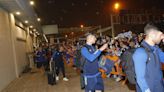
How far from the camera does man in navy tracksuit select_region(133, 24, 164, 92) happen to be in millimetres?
3236

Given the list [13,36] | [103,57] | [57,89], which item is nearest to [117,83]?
[103,57]

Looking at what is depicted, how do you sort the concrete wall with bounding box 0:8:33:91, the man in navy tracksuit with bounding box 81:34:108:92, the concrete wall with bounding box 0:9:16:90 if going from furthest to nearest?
the concrete wall with bounding box 0:8:33:91, the concrete wall with bounding box 0:9:16:90, the man in navy tracksuit with bounding box 81:34:108:92

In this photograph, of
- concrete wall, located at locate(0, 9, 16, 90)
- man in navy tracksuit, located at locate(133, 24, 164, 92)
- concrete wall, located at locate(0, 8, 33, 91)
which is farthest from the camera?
concrete wall, located at locate(0, 8, 33, 91)

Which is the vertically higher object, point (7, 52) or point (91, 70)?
point (7, 52)

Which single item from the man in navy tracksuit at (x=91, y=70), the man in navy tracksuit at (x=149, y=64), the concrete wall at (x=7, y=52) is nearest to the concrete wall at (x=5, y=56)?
the concrete wall at (x=7, y=52)

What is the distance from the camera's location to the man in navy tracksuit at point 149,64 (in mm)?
3236

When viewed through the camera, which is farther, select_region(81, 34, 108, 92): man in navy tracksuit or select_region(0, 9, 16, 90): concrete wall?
select_region(0, 9, 16, 90): concrete wall

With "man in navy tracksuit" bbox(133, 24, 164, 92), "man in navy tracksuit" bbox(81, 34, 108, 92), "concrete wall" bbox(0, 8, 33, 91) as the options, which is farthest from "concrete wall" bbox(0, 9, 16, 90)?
"man in navy tracksuit" bbox(133, 24, 164, 92)

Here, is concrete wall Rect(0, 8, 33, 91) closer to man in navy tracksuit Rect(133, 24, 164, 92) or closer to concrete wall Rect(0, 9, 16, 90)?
concrete wall Rect(0, 9, 16, 90)

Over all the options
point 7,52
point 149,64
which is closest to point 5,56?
point 7,52

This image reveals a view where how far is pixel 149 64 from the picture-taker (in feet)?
10.8

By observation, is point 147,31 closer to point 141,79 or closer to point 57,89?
point 141,79

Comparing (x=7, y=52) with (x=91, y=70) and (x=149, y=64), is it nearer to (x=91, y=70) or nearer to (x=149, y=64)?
(x=91, y=70)

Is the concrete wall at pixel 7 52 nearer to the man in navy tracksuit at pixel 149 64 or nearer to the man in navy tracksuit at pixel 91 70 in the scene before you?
the man in navy tracksuit at pixel 91 70
